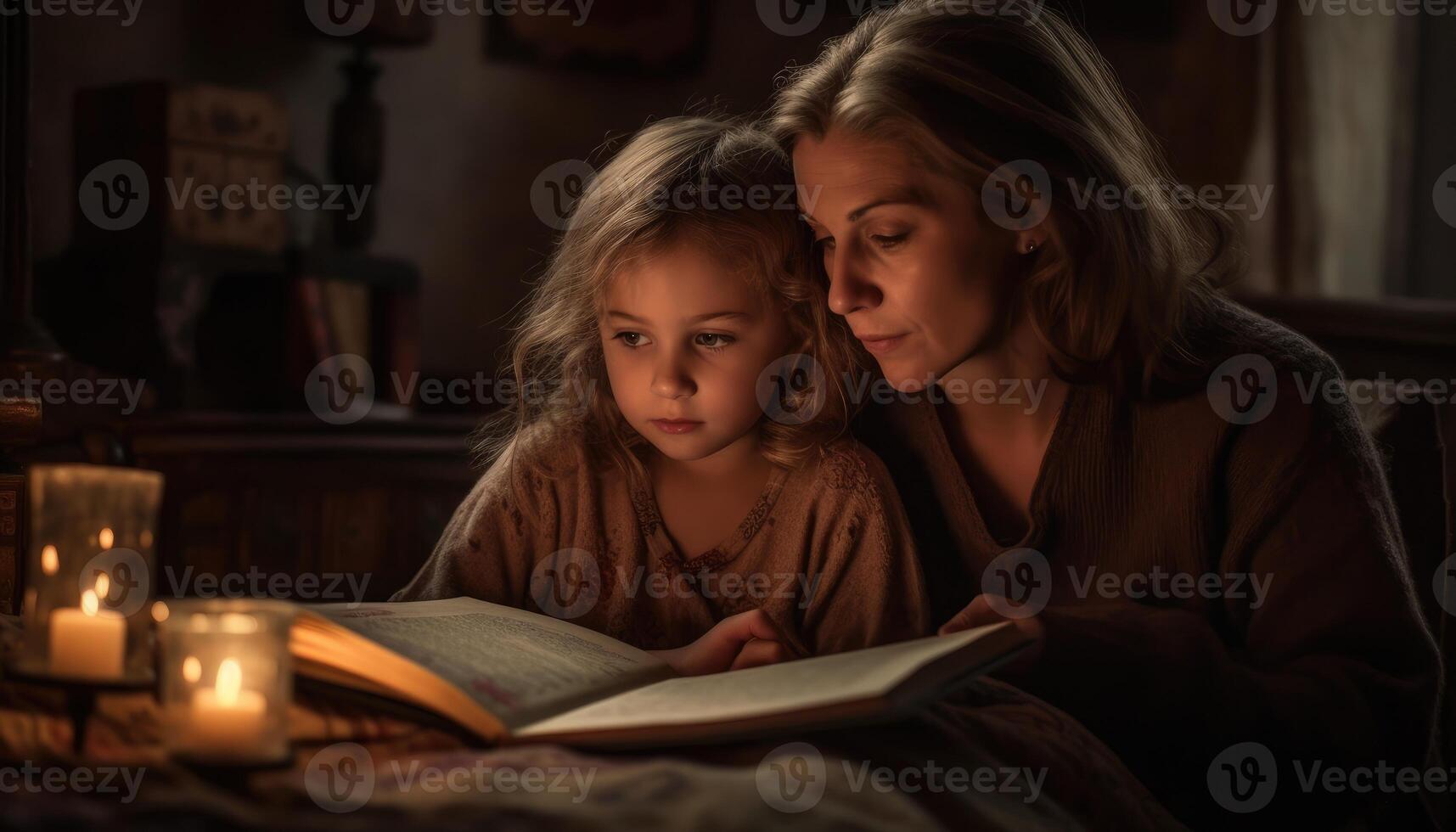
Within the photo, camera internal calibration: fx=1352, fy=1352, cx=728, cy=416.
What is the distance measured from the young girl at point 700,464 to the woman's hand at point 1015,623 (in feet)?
0.76

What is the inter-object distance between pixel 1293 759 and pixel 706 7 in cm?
252

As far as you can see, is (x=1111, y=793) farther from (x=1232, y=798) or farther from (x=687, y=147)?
(x=687, y=147)

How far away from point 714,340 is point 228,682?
0.74 m

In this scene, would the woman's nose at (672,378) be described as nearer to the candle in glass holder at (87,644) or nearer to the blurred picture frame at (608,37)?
the candle in glass holder at (87,644)

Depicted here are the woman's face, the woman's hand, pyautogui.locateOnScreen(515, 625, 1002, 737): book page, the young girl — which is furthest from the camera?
the young girl

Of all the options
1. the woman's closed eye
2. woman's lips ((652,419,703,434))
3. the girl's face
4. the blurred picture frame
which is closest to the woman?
the woman's closed eye

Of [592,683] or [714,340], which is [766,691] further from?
[714,340]

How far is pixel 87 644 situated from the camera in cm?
81

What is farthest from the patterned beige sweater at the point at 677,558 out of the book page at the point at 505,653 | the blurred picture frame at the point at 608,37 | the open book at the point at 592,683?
the blurred picture frame at the point at 608,37

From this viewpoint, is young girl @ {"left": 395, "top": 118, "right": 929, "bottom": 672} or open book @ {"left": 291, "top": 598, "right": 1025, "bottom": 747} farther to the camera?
young girl @ {"left": 395, "top": 118, "right": 929, "bottom": 672}

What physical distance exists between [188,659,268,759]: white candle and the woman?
0.71 meters

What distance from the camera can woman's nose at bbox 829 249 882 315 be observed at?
4.18 ft

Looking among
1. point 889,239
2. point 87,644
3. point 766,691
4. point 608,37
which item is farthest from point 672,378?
point 608,37

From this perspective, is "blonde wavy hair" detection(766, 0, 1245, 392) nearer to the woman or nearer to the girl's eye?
the woman
